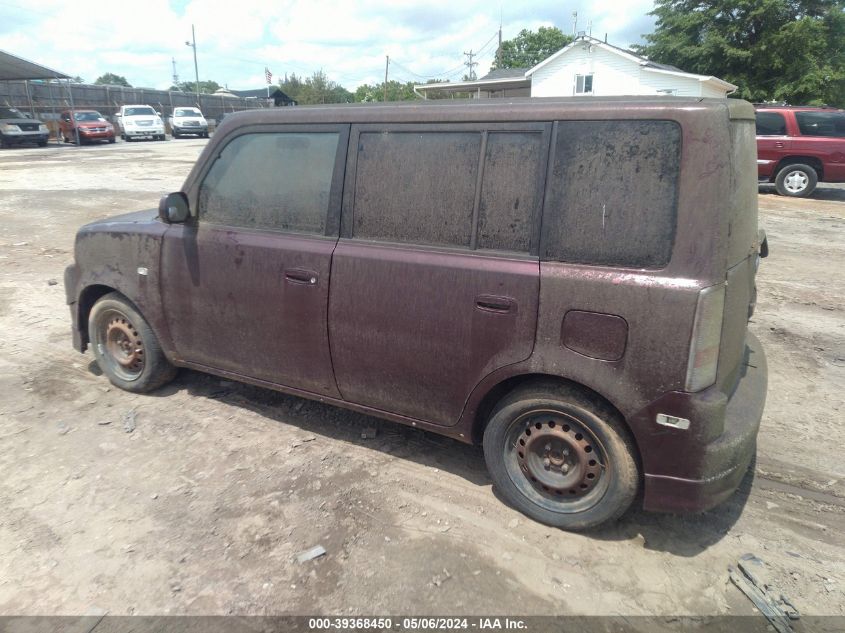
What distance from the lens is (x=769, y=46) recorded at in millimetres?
28719

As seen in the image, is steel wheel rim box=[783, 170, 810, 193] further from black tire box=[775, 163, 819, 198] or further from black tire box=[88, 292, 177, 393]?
black tire box=[88, 292, 177, 393]

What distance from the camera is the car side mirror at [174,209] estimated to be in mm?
3637

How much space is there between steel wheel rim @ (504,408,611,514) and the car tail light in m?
0.54

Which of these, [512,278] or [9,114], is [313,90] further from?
[512,278]

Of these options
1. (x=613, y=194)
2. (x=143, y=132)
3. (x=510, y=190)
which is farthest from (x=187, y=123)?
(x=613, y=194)

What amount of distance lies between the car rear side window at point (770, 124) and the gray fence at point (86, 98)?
24.3 meters

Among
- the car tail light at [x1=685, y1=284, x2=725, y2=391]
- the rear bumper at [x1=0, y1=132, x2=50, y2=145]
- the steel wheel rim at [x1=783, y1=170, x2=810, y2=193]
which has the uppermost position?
the rear bumper at [x1=0, y1=132, x2=50, y2=145]

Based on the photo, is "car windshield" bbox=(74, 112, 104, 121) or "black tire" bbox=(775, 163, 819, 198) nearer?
"black tire" bbox=(775, 163, 819, 198)

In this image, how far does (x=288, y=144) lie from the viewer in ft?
11.3

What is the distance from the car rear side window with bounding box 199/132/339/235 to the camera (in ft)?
10.9

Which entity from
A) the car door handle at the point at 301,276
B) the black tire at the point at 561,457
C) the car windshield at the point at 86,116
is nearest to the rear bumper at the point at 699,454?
the black tire at the point at 561,457

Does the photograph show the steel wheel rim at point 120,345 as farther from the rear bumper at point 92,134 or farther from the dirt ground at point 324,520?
the rear bumper at point 92,134

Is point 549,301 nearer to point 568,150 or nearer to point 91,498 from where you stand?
point 568,150

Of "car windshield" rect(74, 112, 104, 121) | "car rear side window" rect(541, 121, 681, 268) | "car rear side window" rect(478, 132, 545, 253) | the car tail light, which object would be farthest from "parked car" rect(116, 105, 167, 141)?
the car tail light
